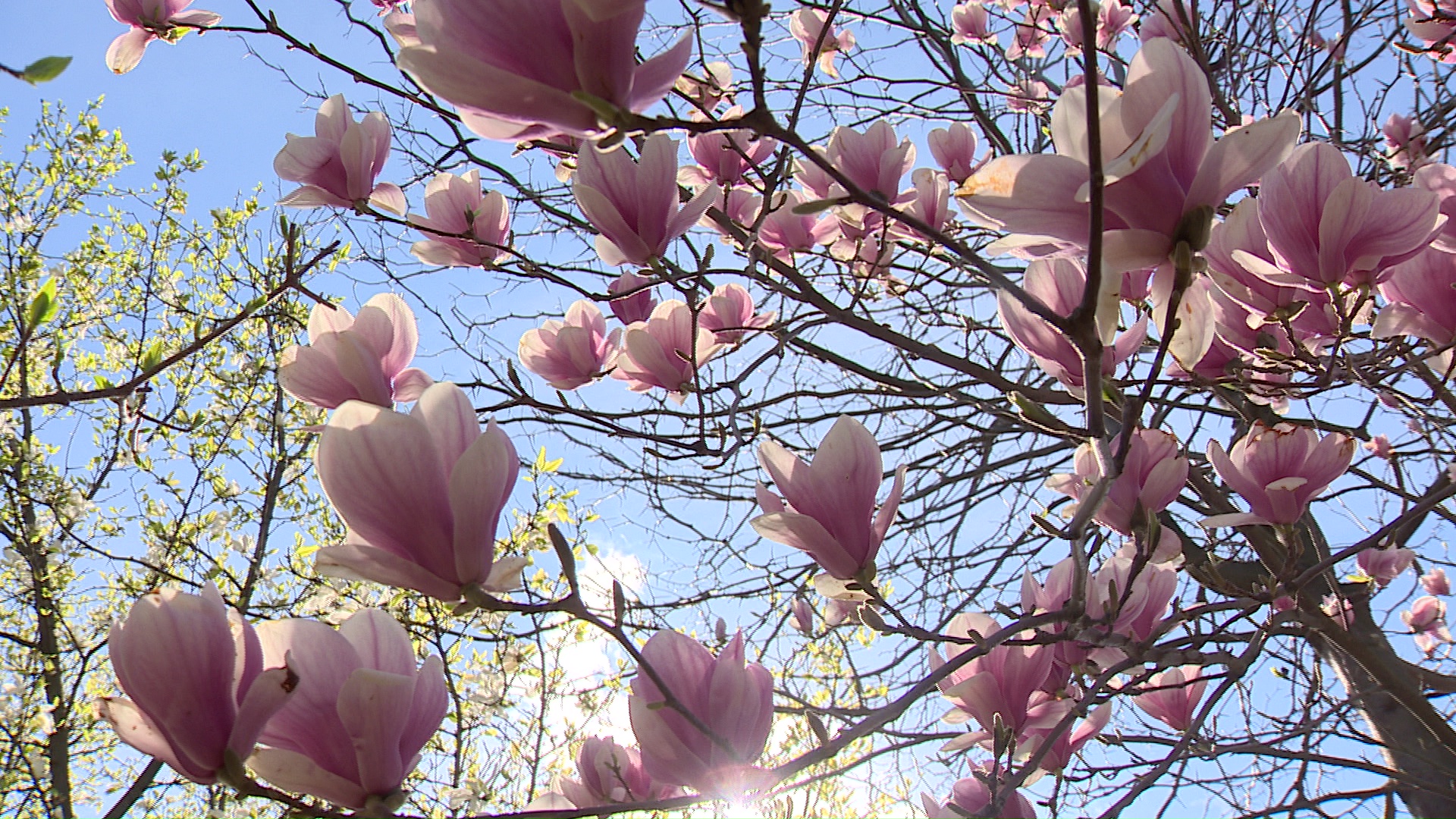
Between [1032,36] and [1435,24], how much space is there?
1.32 metres

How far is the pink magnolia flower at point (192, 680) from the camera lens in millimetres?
552

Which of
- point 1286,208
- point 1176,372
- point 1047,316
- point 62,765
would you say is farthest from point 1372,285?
point 62,765

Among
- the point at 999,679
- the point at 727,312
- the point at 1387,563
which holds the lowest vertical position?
the point at 999,679

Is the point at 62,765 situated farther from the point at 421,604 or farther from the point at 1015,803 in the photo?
the point at 1015,803

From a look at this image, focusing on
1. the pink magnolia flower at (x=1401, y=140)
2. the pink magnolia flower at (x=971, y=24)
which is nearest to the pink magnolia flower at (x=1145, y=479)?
the pink magnolia flower at (x=1401, y=140)

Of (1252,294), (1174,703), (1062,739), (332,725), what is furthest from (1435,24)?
Answer: (332,725)

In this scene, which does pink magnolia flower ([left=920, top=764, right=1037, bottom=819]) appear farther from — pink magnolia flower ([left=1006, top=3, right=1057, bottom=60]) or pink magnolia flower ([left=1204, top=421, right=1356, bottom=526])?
pink magnolia flower ([left=1006, top=3, right=1057, bottom=60])

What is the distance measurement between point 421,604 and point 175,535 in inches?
61.5

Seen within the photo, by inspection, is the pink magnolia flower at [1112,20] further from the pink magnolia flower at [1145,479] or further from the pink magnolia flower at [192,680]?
the pink magnolia flower at [192,680]

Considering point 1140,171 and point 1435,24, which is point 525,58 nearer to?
point 1140,171

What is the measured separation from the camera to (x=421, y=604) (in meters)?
2.98

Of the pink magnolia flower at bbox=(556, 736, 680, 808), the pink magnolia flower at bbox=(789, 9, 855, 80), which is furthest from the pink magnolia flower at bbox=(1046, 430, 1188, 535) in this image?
the pink magnolia flower at bbox=(789, 9, 855, 80)

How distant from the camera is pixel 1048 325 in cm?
97

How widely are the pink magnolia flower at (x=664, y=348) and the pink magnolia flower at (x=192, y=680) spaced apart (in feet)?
2.83
